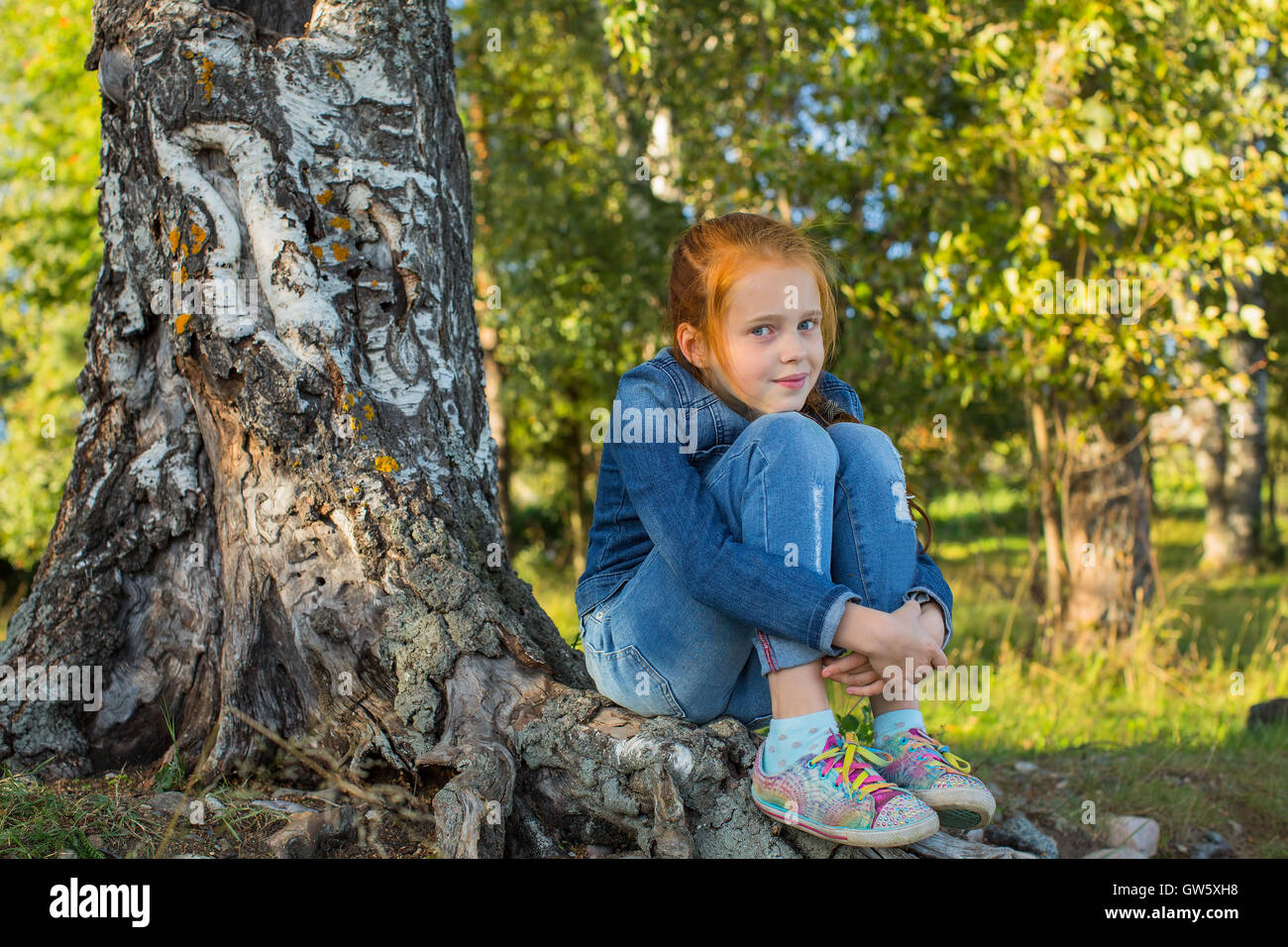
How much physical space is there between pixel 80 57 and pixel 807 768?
11.6m

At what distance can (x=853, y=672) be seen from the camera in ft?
6.78

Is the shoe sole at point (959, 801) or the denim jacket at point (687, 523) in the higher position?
the denim jacket at point (687, 523)

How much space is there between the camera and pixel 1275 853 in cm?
307

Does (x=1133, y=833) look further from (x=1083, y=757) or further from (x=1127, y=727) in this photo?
(x=1127, y=727)

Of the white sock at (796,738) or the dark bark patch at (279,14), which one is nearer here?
the white sock at (796,738)

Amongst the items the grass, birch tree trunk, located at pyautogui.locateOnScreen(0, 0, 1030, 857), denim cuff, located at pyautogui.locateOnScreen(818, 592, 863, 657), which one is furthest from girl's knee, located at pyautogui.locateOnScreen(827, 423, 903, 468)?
the grass

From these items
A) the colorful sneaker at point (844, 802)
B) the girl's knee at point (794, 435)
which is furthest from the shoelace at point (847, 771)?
the girl's knee at point (794, 435)

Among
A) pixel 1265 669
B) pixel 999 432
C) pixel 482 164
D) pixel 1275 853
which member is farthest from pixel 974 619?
pixel 482 164

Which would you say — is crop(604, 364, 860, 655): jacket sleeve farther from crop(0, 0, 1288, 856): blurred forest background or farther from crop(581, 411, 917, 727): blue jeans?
crop(0, 0, 1288, 856): blurred forest background

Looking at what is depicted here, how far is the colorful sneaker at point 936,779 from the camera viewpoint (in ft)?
6.58

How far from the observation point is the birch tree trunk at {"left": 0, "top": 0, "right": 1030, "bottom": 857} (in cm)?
230

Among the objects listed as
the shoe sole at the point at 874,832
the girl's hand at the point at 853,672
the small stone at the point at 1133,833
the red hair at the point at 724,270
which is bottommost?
the small stone at the point at 1133,833

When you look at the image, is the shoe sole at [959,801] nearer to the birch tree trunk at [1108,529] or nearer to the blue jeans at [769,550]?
the blue jeans at [769,550]

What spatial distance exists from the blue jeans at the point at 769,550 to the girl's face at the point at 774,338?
152mm
